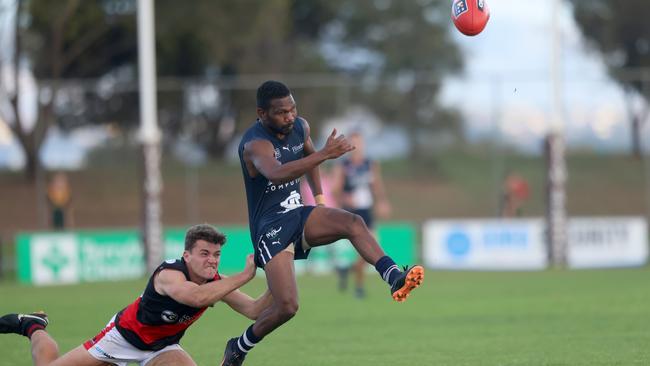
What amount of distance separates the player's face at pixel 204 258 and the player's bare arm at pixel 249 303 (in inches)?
32.1

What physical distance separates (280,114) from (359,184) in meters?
8.73

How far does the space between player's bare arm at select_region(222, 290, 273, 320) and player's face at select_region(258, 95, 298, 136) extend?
138cm

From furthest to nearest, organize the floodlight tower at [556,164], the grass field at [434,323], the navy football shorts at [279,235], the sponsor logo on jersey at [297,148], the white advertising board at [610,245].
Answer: the white advertising board at [610,245] < the floodlight tower at [556,164] < the grass field at [434,323] < the sponsor logo on jersey at [297,148] < the navy football shorts at [279,235]

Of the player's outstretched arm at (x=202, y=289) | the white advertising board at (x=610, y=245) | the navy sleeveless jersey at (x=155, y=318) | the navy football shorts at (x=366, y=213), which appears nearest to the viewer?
the player's outstretched arm at (x=202, y=289)

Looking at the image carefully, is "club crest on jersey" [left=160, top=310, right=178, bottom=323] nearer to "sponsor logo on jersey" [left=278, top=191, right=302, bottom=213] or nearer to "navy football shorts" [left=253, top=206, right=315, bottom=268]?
"navy football shorts" [left=253, top=206, right=315, bottom=268]

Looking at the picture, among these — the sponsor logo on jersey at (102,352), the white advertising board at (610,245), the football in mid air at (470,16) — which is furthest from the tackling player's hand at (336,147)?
the white advertising board at (610,245)

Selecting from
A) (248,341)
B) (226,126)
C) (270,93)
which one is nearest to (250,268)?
(248,341)

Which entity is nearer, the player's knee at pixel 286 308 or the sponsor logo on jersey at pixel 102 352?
the sponsor logo on jersey at pixel 102 352

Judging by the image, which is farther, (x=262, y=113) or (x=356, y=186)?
(x=356, y=186)

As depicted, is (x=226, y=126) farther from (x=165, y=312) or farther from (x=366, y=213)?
(x=165, y=312)

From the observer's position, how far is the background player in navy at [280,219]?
8664mm

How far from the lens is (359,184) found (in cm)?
1745

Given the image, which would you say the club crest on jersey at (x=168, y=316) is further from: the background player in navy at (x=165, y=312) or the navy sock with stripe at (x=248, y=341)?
the navy sock with stripe at (x=248, y=341)

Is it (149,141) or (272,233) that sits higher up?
(149,141)
